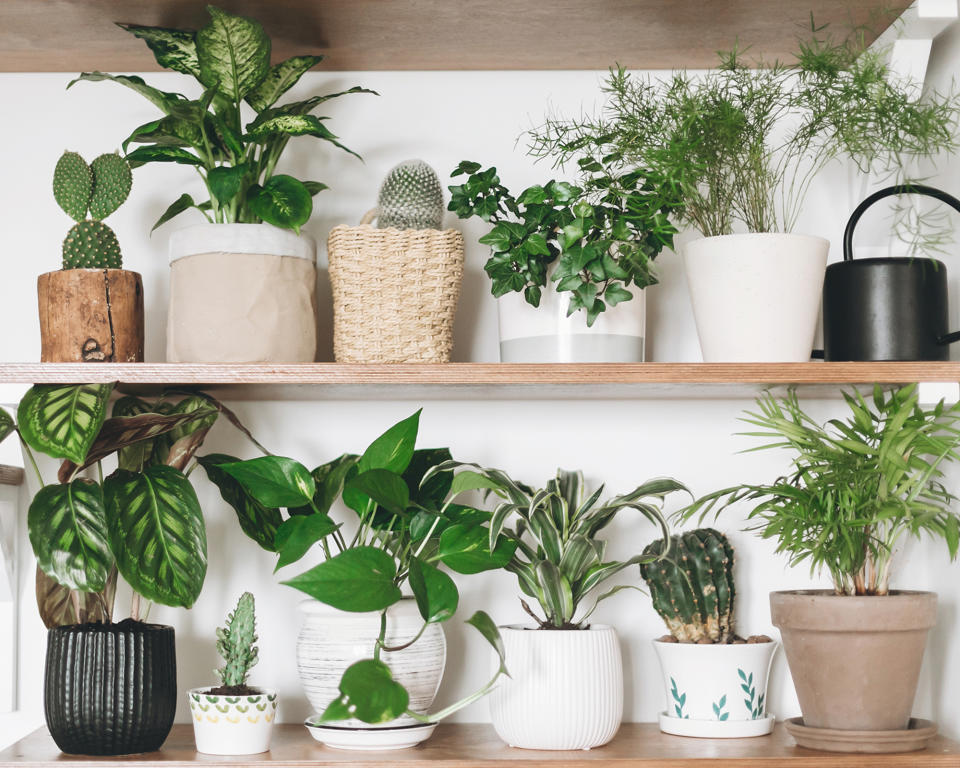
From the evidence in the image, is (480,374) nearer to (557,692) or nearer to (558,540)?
(558,540)

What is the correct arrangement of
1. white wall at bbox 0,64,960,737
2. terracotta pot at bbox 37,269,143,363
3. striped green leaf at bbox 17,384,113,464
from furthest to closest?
white wall at bbox 0,64,960,737
terracotta pot at bbox 37,269,143,363
striped green leaf at bbox 17,384,113,464

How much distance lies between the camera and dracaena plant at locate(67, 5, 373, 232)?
1.17 metres

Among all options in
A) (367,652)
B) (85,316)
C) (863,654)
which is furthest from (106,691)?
(863,654)

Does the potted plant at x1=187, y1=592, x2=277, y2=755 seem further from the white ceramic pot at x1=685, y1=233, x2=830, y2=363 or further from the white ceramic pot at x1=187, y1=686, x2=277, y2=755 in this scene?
the white ceramic pot at x1=685, y1=233, x2=830, y2=363

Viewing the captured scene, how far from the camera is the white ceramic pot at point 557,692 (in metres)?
1.13

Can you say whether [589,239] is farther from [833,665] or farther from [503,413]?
[833,665]

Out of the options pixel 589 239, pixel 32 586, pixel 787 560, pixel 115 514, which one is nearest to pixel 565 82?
pixel 589 239

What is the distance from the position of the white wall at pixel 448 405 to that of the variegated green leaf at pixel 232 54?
0.70 ft

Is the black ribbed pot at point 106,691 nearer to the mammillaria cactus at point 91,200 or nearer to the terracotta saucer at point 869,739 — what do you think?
the mammillaria cactus at point 91,200

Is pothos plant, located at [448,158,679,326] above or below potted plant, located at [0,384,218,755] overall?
above

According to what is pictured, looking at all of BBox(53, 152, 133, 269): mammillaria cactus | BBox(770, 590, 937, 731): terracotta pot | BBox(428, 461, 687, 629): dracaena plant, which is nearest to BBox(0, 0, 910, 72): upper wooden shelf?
BBox(53, 152, 133, 269): mammillaria cactus

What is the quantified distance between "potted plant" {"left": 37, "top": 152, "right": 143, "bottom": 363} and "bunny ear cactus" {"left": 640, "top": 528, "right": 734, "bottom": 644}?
2.25 feet

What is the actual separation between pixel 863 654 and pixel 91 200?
1040mm

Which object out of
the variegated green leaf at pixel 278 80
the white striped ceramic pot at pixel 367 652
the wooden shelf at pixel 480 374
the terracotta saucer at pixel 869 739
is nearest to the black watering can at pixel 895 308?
the wooden shelf at pixel 480 374
